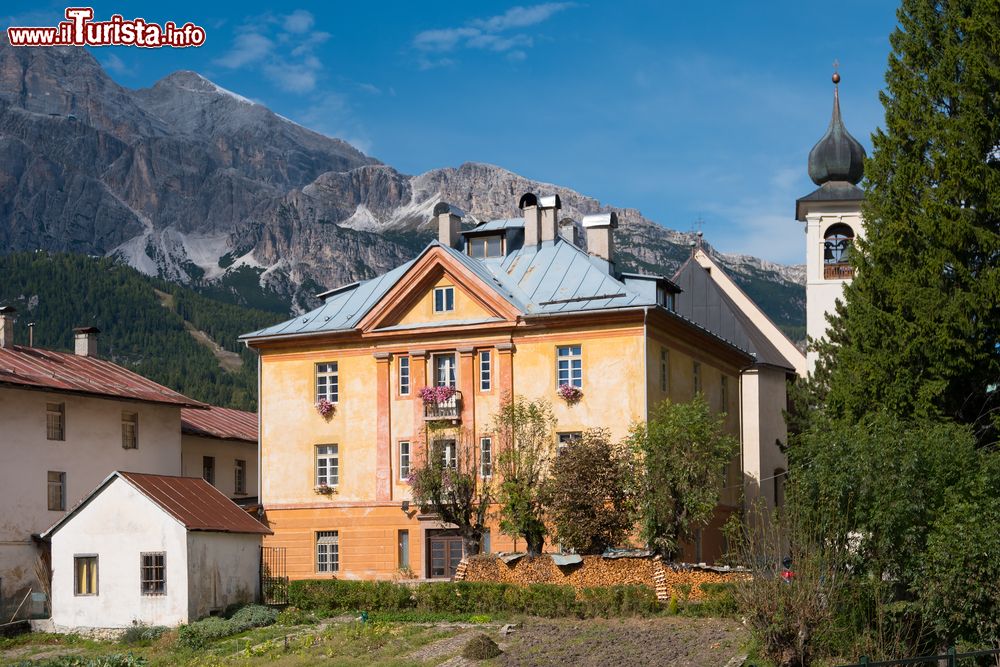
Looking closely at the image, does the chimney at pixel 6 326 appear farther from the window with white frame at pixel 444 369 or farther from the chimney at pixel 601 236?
the chimney at pixel 601 236

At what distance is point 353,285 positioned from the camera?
2217 inches

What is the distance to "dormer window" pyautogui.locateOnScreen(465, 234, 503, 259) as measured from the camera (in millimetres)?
55688

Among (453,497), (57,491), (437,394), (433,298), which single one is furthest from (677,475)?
(57,491)

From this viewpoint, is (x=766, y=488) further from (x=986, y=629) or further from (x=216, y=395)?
(x=216, y=395)

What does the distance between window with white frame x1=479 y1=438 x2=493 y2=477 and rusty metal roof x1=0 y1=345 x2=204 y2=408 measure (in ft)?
43.8

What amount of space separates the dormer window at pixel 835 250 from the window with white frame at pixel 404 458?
26492 millimetres

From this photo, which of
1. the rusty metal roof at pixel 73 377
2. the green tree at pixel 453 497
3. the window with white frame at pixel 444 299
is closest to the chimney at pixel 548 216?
the window with white frame at pixel 444 299

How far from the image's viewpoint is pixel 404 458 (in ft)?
170

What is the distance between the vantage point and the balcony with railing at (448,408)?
5059 cm

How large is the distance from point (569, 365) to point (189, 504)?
546 inches

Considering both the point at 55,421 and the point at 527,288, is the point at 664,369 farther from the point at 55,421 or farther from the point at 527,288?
Answer: the point at 55,421

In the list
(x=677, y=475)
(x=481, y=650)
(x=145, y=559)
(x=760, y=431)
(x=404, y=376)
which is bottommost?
(x=481, y=650)

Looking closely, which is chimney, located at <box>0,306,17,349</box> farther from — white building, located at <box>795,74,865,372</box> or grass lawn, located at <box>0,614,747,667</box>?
white building, located at <box>795,74,865,372</box>

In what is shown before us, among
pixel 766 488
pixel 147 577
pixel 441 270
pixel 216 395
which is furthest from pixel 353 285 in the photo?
pixel 216 395
